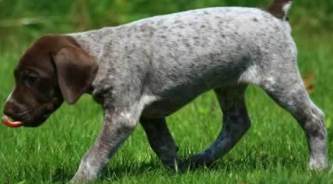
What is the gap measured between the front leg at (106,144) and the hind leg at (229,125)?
748 mm

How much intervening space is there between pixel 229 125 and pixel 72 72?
1.29 m

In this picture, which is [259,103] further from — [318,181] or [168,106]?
[318,181]

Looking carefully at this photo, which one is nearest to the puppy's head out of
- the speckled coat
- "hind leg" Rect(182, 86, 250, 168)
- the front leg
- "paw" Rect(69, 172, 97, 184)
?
the speckled coat

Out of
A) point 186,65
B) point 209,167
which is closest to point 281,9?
point 186,65

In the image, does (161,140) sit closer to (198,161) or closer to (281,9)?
(198,161)

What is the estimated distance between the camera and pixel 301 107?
610 centimetres

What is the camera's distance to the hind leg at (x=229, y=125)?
6512 mm

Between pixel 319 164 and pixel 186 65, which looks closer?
pixel 186 65

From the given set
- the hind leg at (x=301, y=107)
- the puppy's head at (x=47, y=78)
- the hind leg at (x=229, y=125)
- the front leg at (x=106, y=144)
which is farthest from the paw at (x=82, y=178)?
the hind leg at (x=301, y=107)

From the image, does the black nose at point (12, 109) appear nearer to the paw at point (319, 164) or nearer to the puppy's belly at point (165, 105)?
the puppy's belly at point (165, 105)

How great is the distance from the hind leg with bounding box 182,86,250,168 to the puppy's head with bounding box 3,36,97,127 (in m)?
1.05

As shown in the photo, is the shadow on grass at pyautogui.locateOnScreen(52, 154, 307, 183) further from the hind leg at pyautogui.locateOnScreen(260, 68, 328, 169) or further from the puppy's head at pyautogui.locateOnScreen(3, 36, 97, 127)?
the puppy's head at pyautogui.locateOnScreen(3, 36, 97, 127)

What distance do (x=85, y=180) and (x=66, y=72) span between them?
0.60m

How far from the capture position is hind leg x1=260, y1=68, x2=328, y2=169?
6055 millimetres
